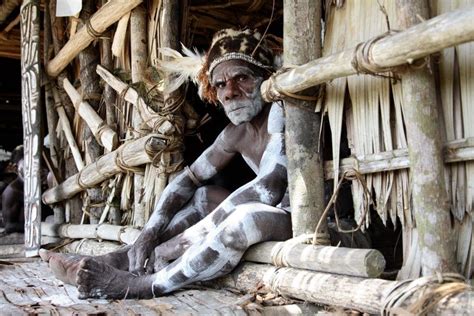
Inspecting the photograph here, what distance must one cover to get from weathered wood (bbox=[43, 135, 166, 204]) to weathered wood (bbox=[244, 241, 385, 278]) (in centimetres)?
120

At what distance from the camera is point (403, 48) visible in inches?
69.2

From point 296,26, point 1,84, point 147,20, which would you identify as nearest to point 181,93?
point 147,20

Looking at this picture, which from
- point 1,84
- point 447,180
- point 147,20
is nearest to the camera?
point 447,180

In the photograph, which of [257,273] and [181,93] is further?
[181,93]

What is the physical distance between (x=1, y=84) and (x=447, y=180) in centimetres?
826

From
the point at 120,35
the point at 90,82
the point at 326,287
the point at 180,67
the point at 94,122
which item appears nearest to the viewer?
the point at 326,287

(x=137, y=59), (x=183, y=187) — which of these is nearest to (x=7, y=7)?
(x=137, y=59)

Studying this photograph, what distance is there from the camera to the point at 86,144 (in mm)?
4656

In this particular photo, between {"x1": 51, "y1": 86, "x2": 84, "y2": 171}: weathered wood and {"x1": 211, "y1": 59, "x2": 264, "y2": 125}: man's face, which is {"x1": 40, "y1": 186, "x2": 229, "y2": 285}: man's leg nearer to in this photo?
{"x1": 211, "y1": 59, "x2": 264, "y2": 125}: man's face

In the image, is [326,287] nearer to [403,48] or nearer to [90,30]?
[403,48]

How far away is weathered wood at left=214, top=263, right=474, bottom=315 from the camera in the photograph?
5.37ft

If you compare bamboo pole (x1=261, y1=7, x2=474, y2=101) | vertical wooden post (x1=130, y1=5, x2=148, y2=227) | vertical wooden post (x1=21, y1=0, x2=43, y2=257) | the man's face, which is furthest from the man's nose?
vertical wooden post (x1=21, y1=0, x2=43, y2=257)

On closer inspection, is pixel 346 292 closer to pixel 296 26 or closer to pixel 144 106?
pixel 296 26

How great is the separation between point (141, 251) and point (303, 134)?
3.77ft
